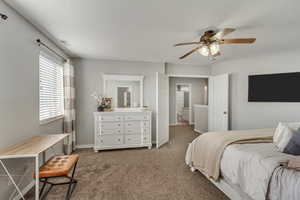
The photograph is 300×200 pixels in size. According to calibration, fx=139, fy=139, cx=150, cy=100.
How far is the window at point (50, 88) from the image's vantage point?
2444 millimetres

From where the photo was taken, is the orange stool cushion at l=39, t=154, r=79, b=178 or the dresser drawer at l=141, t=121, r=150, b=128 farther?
the dresser drawer at l=141, t=121, r=150, b=128

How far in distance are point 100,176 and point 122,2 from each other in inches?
99.8

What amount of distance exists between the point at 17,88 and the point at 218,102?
4.44 m

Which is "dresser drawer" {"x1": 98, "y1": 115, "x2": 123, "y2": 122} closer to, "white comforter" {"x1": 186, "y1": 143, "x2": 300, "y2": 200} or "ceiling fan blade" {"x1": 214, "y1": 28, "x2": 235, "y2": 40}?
"white comforter" {"x1": 186, "y1": 143, "x2": 300, "y2": 200}

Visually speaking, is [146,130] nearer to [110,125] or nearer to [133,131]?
[133,131]

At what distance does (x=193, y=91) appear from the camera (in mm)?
6957

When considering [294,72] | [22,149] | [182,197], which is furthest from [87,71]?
[294,72]

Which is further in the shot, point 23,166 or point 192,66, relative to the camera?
point 192,66

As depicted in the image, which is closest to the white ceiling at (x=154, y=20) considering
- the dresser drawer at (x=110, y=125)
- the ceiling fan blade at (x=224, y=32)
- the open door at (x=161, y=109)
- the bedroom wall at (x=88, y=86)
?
the ceiling fan blade at (x=224, y=32)

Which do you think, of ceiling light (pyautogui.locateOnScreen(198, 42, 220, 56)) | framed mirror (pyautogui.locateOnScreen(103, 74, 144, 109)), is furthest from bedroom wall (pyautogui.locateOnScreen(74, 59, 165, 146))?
ceiling light (pyautogui.locateOnScreen(198, 42, 220, 56))

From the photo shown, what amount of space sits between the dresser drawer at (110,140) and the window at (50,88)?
3.53 feet

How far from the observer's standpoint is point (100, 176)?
233 cm

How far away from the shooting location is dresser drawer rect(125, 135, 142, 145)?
351cm

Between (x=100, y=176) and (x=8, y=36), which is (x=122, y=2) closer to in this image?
(x=8, y=36)
